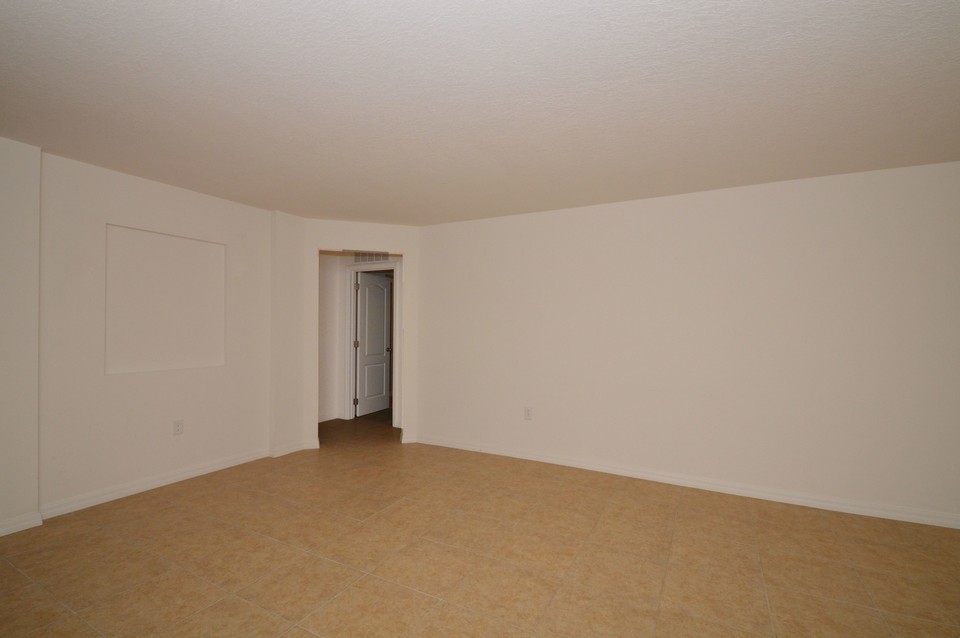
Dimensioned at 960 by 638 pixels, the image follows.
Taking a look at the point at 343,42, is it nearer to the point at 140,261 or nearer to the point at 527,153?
the point at 527,153

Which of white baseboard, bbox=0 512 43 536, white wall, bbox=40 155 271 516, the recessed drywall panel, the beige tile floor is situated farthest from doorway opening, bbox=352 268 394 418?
white baseboard, bbox=0 512 43 536

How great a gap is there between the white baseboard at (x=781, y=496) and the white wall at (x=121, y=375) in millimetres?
2956

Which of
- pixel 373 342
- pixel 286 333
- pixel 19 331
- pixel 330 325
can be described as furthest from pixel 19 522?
pixel 373 342

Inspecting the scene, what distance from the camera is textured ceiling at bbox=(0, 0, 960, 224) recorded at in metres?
1.72

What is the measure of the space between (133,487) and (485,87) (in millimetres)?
4028

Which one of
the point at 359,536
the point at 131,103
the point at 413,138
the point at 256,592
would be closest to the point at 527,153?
the point at 413,138

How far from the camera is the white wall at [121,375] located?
323 centimetres

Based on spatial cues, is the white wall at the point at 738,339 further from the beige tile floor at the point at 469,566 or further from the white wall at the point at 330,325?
the white wall at the point at 330,325

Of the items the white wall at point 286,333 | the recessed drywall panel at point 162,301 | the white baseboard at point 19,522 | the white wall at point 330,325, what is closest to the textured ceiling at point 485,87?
the recessed drywall panel at point 162,301

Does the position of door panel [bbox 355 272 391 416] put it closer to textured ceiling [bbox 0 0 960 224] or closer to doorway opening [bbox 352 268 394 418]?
doorway opening [bbox 352 268 394 418]

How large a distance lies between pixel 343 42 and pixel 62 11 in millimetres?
1015

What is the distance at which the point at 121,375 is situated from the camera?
3.61 m

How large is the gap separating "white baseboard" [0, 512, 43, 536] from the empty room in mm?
14

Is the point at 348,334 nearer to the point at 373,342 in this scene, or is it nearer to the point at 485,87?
the point at 373,342
